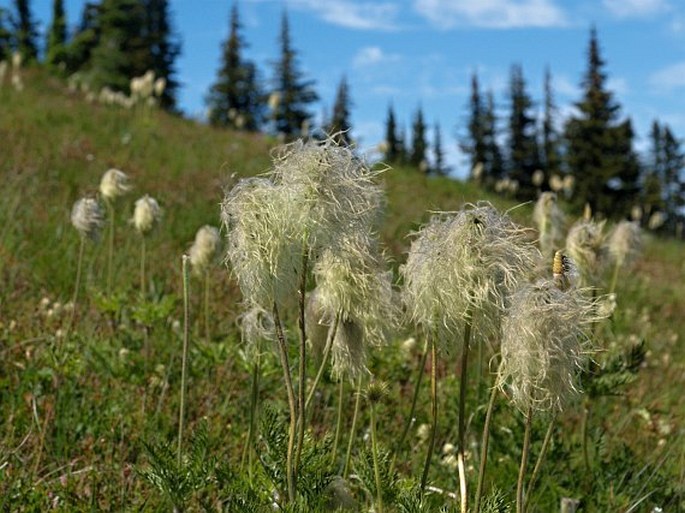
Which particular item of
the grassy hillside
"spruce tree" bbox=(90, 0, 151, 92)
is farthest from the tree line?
the grassy hillside

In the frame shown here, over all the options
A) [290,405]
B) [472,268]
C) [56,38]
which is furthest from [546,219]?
A: [56,38]

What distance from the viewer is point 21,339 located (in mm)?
4133

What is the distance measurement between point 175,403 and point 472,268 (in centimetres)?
229

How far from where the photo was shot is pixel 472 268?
1940mm

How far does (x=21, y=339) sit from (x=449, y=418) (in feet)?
7.51

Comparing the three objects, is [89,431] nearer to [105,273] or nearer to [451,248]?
[451,248]

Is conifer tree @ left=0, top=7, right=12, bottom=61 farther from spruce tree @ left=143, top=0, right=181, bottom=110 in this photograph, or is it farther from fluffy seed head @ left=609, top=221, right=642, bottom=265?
fluffy seed head @ left=609, top=221, right=642, bottom=265

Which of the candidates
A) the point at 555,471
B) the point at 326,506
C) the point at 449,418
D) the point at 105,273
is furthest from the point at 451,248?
the point at 105,273

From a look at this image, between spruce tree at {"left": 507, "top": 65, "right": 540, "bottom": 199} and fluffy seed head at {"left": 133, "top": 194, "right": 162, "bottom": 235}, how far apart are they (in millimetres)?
53701

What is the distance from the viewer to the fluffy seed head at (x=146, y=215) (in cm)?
433

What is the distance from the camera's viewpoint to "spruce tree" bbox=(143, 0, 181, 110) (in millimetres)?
44156

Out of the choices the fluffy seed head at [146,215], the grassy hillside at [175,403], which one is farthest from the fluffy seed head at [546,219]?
the fluffy seed head at [146,215]

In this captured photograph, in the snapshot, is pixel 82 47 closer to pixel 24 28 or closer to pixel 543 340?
pixel 24 28

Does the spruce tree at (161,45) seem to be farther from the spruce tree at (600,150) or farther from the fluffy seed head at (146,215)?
the fluffy seed head at (146,215)
